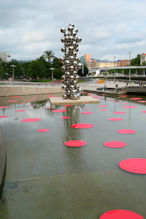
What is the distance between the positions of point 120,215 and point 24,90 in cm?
3700

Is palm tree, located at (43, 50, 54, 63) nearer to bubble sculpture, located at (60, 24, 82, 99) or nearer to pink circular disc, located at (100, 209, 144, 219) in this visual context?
bubble sculpture, located at (60, 24, 82, 99)

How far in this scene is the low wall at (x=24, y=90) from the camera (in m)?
37.9

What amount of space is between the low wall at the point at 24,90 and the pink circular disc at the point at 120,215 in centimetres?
3548

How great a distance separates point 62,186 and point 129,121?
9675 mm

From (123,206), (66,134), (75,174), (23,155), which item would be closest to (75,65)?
(66,134)

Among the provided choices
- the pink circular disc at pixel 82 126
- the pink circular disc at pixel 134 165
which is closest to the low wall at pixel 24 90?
the pink circular disc at pixel 82 126

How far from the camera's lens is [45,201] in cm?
536

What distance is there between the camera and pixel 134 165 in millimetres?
7336

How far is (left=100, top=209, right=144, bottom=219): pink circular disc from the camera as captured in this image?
4.70 metres

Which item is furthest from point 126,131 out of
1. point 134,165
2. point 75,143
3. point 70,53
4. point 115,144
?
point 70,53

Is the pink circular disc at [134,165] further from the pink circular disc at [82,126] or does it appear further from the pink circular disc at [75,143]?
the pink circular disc at [82,126]

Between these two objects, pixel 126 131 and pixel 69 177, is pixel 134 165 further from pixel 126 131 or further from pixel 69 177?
pixel 126 131

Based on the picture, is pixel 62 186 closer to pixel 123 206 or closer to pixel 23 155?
pixel 123 206

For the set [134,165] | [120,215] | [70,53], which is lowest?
[120,215]
